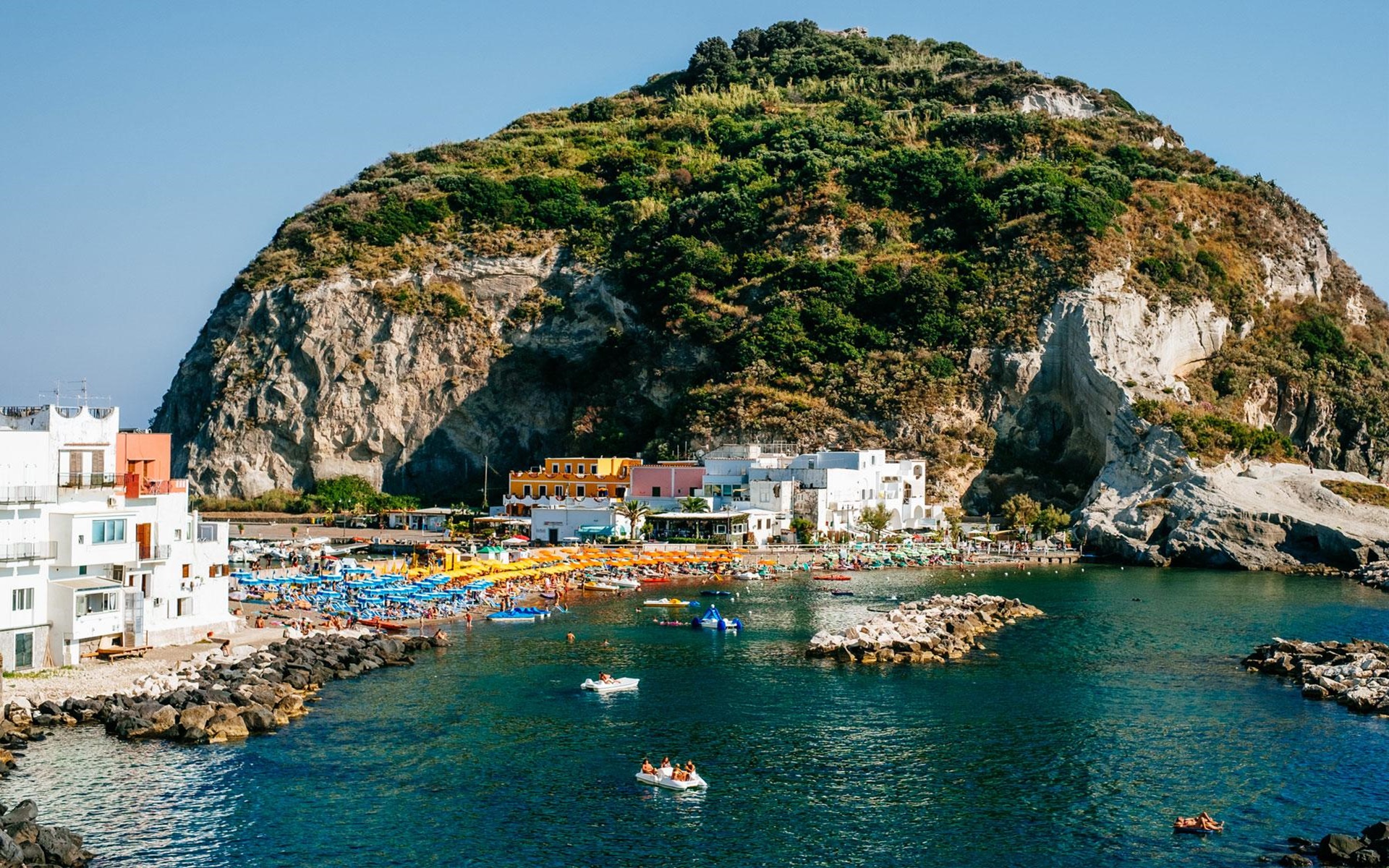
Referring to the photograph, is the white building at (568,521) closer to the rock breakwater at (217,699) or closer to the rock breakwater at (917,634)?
the rock breakwater at (917,634)

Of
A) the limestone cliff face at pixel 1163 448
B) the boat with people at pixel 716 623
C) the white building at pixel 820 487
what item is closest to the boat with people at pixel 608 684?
the boat with people at pixel 716 623

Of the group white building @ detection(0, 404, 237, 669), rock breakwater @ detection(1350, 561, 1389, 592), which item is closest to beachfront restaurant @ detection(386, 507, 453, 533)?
white building @ detection(0, 404, 237, 669)

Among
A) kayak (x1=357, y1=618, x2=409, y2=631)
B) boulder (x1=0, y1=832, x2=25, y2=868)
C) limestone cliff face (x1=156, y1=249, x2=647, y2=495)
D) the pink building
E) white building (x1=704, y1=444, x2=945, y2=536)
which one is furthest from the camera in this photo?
limestone cliff face (x1=156, y1=249, x2=647, y2=495)

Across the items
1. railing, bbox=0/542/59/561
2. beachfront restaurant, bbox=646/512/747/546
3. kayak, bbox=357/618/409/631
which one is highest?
railing, bbox=0/542/59/561

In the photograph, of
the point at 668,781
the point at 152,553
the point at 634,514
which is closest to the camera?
the point at 668,781

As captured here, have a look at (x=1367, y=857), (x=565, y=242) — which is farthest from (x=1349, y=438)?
(x=1367, y=857)

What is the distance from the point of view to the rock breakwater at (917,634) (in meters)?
→ 46.5

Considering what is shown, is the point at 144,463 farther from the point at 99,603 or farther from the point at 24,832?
the point at 24,832

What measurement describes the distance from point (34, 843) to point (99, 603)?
16069 millimetres

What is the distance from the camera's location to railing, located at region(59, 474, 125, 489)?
1554 inches

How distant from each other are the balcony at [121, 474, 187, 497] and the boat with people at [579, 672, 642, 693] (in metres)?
14.9

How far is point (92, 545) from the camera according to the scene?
39281 mm

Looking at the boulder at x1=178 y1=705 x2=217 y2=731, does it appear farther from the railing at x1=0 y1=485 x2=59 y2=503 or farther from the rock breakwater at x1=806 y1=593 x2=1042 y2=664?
the rock breakwater at x1=806 y1=593 x2=1042 y2=664

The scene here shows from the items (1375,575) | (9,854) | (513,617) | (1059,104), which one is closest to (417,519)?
(513,617)
